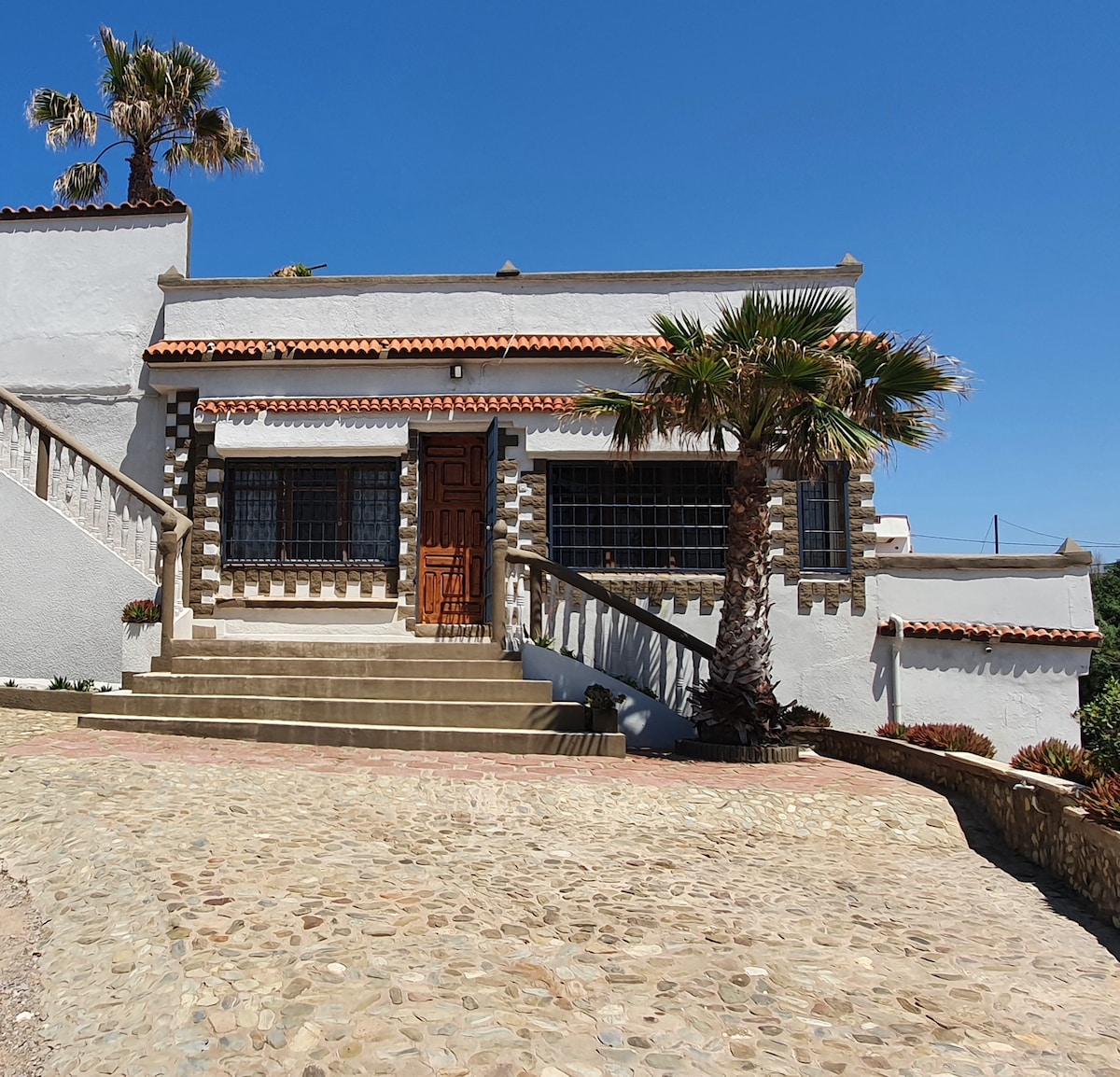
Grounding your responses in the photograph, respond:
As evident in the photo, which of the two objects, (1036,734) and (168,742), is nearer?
(168,742)

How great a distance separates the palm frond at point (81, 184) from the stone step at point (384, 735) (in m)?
12.2

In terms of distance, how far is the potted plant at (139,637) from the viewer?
1026 centimetres

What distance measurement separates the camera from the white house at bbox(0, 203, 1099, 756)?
12273 millimetres

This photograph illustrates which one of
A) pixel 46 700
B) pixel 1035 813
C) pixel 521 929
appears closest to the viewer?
pixel 521 929

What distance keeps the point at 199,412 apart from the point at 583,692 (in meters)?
6.51

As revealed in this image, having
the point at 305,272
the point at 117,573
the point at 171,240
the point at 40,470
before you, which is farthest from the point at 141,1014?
the point at 305,272

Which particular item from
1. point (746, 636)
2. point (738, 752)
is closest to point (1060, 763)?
point (738, 752)

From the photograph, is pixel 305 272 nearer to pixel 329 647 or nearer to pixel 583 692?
pixel 329 647

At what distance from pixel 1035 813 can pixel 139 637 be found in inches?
345

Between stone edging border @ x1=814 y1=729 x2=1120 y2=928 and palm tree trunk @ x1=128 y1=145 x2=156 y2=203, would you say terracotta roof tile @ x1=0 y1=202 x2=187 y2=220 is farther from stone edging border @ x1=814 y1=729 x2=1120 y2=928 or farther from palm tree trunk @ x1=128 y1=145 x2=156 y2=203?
stone edging border @ x1=814 y1=729 x2=1120 y2=928

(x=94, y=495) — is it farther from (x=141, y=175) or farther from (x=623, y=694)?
(x=141, y=175)

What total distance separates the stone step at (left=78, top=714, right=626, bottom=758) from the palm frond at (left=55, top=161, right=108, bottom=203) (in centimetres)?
1221

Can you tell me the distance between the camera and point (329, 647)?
1060 centimetres

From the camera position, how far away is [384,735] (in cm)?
897
